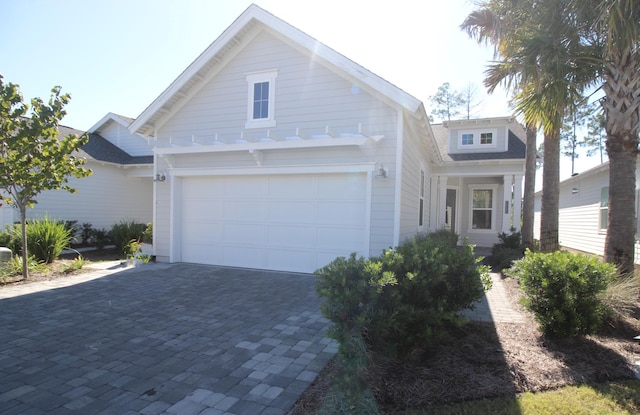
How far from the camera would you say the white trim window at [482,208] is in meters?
16.7

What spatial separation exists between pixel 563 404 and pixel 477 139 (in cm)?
1479

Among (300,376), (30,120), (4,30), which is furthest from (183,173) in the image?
(300,376)

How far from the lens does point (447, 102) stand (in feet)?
120

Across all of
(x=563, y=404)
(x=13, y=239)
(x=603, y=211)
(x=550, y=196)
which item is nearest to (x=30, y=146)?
(x=13, y=239)

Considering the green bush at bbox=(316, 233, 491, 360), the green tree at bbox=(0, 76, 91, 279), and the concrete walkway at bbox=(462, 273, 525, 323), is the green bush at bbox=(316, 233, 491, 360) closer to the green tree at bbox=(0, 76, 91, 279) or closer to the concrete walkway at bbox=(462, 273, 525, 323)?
the concrete walkway at bbox=(462, 273, 525, 323)

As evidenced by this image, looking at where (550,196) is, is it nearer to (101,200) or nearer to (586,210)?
(586,210)

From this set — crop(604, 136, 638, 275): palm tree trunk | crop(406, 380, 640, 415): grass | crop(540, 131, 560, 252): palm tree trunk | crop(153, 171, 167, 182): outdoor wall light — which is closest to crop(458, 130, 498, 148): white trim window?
crop(540, 131, 560, 252): palm tree trunk

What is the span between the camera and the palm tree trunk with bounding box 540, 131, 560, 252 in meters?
9.26

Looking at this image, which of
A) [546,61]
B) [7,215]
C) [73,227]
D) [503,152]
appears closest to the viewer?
[546,61]

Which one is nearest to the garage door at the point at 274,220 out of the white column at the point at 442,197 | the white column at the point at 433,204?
the white column at the point at 433,204

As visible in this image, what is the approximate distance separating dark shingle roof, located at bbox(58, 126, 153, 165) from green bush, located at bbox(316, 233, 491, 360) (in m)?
15.5

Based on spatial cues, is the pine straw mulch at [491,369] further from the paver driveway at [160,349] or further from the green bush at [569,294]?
the paver driveway at [160,349]

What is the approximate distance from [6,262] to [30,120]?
362 centimetres

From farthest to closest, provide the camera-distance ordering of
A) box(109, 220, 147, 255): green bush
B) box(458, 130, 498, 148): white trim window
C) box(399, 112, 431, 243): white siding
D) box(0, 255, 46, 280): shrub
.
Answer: box(458, 130, 498, 148): white trim window
box(109, 220, 147, 255): green bush
box(399, 112, 431, 243): white siding
box(0, 255, 46, 280): shrub
